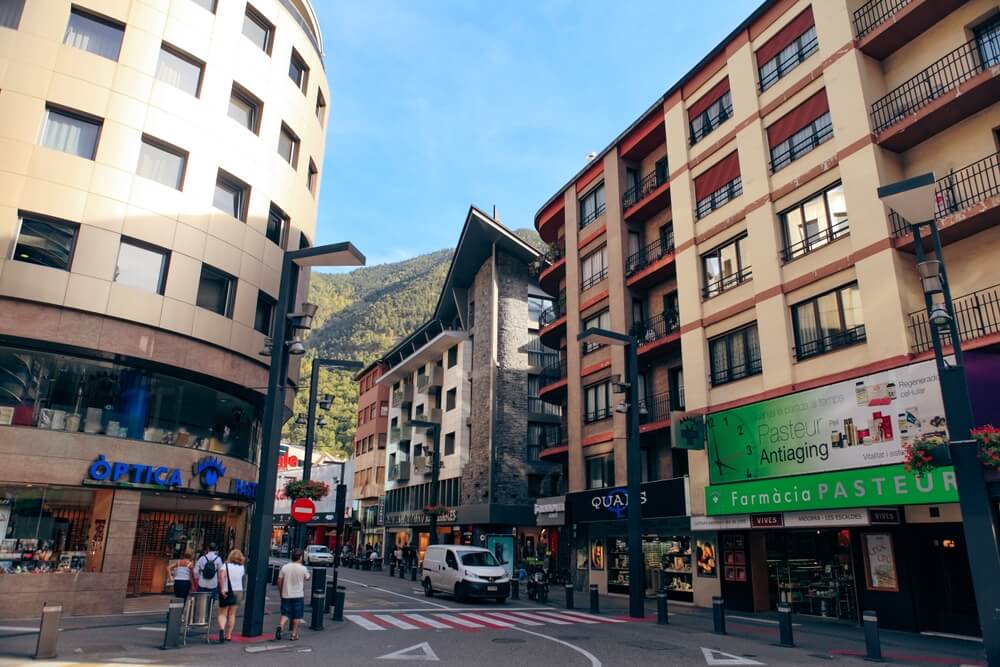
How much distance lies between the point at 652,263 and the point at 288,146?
1526cm

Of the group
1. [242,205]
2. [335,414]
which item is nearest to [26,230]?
[242,205]

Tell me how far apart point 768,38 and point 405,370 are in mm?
42340

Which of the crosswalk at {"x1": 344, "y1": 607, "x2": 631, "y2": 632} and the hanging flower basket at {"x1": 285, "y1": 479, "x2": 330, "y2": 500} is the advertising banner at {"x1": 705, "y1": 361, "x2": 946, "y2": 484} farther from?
the hanging flower basket at {"x1": 285, "y1": 479, "x2": 330, "y2": 500}

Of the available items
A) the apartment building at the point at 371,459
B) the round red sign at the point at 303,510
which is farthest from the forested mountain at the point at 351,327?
the round red sign at the point at 303,510

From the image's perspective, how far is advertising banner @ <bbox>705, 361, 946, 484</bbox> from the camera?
51.9 feet

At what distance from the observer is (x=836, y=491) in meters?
17.2

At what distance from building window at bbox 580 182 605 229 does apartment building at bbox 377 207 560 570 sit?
6.64 metres

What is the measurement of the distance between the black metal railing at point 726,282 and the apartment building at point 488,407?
51.5ft

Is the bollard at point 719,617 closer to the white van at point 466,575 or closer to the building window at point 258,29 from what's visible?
the white van at point 466,575

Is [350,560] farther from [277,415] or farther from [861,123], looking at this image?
[861,123]

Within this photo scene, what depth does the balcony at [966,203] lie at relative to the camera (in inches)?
625

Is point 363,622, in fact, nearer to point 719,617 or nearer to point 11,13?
point 719,617

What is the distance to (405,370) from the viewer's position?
5919 centimetres

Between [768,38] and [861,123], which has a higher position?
[768,38]
